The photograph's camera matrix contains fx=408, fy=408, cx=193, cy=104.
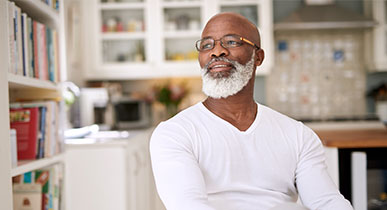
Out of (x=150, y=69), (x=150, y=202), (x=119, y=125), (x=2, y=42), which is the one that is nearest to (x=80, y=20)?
(x=150, y=69)

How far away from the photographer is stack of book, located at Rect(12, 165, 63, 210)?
1.68m

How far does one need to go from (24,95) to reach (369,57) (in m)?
3.46

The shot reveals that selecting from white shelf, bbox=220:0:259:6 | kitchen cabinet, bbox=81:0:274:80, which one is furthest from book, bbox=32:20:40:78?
Answer: white shelf, bbox=220:0:259:6

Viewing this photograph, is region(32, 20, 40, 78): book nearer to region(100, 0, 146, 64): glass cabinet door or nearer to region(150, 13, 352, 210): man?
region(150, 13, 352, 210): man

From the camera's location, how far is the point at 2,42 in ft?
4.18

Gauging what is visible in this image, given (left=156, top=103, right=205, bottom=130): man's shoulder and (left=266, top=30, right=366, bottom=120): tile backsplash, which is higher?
(left=266, top=30, right=366, bottom=120): tile backsplash

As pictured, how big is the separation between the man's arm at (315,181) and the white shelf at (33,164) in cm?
96

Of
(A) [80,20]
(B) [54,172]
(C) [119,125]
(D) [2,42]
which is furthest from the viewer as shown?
(A) [80,20]

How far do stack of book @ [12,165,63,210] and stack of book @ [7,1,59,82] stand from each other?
0.41m

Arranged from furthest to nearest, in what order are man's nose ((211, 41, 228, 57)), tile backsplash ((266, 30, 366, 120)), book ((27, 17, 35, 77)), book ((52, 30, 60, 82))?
tile backsplash ((266, 30, 366, 120))
book ((52, 30, 60, 82))
book ((27, 17, 35, 77))
man's nose ((211, 41, 228, 57))

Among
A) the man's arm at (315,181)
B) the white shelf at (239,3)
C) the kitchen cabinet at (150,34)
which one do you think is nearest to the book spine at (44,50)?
the man's arm at (315,181)

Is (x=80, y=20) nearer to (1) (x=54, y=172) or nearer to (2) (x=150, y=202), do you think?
(2) (x=150, y=202)

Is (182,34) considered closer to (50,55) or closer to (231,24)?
(50,55)

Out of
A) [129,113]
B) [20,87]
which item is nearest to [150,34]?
[129,113]
